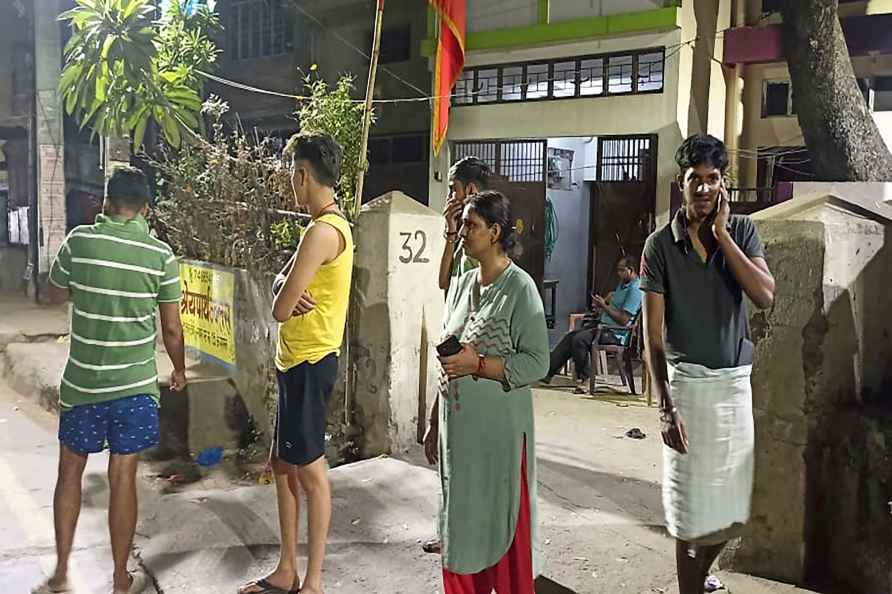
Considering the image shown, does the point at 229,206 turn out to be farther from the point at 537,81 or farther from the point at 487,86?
the point at 487,86

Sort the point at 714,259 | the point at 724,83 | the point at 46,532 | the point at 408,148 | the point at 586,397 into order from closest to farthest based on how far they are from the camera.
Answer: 1. the point at 714,259
2. the point at 46,532
3. the point at 586,397
4. the point at 724,83
5. the point at 408,148

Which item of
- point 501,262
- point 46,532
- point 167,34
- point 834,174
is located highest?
point 167,34

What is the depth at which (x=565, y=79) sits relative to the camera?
40.2 ft

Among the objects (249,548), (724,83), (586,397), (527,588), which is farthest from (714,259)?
(724,83)

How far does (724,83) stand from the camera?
39.5 ft

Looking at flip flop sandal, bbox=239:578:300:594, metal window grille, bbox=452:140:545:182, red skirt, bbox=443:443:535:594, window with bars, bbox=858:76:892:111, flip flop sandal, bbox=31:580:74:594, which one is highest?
window with bars, bbox=858:76:892:111

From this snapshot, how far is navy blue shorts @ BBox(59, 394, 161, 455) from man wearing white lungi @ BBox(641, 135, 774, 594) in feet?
7.17

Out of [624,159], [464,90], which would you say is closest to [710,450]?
A: [624,159]

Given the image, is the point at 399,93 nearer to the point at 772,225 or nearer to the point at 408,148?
the point at 408,148

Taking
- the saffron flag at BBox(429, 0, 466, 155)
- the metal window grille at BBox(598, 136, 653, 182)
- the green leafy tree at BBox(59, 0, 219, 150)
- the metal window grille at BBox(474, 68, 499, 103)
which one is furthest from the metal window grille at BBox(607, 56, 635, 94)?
the green leafy tree at BBox(59, 0, 219, 150)

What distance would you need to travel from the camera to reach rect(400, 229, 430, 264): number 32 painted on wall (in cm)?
544

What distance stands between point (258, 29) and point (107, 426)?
15.9 meters

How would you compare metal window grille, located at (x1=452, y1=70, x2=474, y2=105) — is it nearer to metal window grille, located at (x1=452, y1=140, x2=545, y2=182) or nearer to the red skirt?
metal window grille, located at (x1=452, y1=140, x2=545, y2=182)

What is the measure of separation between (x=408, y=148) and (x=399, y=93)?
119 centimetres
